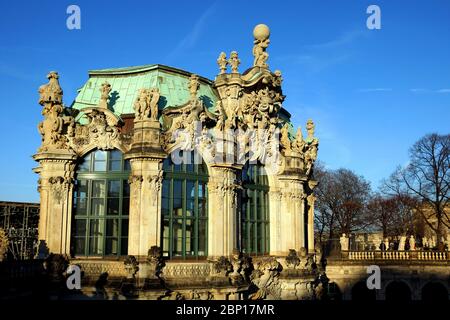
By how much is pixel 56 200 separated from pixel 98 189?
212 centimetres

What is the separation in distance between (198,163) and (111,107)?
5784 millimetres

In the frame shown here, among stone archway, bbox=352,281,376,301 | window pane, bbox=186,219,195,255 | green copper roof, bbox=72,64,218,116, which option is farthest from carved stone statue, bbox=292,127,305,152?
stone archway, bbox=352,281,376,301

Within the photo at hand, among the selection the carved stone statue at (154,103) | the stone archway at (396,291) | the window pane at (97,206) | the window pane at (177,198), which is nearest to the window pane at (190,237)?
the window pane at (177,198)

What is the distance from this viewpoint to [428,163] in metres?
56.5

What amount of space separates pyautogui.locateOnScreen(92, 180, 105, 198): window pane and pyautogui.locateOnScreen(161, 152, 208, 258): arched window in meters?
3.18

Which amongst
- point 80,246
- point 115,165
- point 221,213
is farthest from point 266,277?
point 115,165

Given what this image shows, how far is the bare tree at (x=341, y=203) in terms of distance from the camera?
2749 inches

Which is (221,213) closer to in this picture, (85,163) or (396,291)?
(85,163)

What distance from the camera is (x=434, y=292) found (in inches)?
1758

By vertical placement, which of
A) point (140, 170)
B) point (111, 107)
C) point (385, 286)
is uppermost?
point (111, 107)

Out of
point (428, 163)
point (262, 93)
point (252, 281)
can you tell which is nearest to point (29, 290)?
point (252, 281)

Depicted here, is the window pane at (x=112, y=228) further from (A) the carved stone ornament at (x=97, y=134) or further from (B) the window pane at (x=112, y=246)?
(A) the carved stone ornament at (x=97, y=134)

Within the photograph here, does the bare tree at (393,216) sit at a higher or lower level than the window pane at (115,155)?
lower
